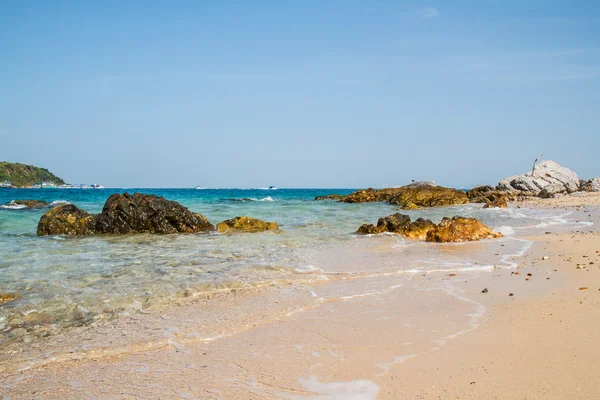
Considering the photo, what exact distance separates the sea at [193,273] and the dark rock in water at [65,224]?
0.62 metres

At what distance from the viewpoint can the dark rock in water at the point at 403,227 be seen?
43.2 ft

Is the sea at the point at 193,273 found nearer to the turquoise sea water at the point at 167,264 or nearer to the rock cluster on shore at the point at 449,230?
the turquoise sea water at the point at 167,264

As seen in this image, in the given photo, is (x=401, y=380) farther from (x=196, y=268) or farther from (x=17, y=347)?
(x=196, y=268)

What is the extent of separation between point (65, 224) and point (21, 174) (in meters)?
98.3

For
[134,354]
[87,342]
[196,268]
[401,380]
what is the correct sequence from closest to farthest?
[401,380] < [134,354] < [87,342] < [196,268]

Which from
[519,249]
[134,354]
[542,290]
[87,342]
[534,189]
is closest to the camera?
[134,354]

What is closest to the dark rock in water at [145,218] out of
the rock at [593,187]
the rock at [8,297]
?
the rock at [8,297]

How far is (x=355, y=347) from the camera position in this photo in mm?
4070

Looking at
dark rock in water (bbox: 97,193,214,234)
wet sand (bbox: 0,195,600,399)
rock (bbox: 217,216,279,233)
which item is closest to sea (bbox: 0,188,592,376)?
wet sand (bbox: 0,195,600,399)

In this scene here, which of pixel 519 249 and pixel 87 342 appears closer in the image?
pixel 87 342

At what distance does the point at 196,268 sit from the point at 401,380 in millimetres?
5547

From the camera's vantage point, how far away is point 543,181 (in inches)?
1645

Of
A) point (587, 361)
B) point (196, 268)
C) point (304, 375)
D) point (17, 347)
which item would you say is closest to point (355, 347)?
point (304, 375)

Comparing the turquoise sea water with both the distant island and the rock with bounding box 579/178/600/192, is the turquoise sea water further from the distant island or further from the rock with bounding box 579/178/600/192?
the distant island
